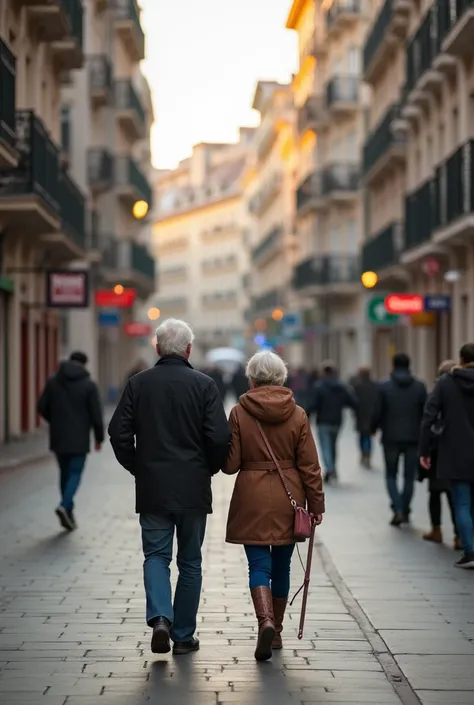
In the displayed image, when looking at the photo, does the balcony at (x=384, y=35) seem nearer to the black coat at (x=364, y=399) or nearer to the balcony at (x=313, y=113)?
the black coat at (x=364, y=399)

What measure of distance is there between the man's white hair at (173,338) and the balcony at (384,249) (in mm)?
35098

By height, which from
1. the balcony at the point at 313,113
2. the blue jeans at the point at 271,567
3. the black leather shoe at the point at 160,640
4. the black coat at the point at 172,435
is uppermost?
the balcony at the point at 313,113

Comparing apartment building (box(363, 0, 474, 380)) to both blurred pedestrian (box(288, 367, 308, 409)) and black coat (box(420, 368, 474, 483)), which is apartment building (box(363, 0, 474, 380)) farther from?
black coat (box(420, 368, 474, 483))

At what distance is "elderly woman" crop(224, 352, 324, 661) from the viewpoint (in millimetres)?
8375

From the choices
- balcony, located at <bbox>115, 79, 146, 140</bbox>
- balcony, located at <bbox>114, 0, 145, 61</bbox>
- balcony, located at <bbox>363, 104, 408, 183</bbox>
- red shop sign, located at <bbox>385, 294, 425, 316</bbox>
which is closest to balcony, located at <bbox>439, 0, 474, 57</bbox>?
red shop sign, located at <bbox>385, 294, 425, 316</bbox>

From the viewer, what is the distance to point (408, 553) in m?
13.4

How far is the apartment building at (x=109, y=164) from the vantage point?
51.5 meters

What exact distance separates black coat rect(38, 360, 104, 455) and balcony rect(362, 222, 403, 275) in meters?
28.5

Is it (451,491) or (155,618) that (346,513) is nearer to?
(451,491)

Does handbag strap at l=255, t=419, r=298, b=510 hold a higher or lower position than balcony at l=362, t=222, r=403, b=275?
lower

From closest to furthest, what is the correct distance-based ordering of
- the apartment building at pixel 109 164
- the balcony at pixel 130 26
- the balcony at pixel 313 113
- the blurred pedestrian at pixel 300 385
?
the blurred pedestrian at pixel 300 385 → the apartment building at pixel 109 164 → the balcony at pixel 130 26 → the balcony at pixel 313 113

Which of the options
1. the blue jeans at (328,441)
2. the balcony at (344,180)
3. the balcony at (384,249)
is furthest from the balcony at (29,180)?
the balcony at (344,180)

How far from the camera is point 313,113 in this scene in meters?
68.6

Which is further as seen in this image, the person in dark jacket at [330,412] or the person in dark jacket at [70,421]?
the person in dark jacket at [330,412]
